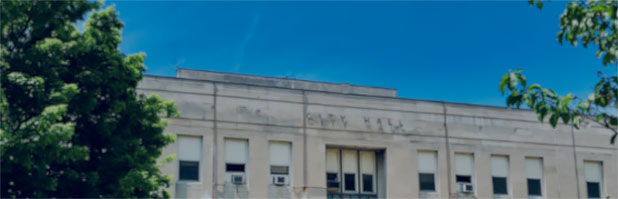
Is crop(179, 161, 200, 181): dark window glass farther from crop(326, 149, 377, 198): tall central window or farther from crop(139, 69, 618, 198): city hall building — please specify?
crop(326, 149, 377, 198): tall central window

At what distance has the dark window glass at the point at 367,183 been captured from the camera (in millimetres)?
27922

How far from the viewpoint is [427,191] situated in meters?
28.3

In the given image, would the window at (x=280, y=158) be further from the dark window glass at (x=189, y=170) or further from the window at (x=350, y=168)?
the dark window glass at (x=189, y=170)

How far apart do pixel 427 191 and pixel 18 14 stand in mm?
17181

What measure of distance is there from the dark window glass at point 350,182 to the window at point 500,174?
570 centimetres

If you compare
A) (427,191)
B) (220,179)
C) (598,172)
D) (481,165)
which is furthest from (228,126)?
(598,172)

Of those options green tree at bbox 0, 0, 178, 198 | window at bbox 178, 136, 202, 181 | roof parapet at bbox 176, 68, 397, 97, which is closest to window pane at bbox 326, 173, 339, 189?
window at bbox 178, 136, 202, 181

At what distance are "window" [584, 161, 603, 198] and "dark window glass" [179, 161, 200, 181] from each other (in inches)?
634

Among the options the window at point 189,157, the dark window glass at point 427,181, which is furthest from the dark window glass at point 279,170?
the dark window glass at point 427,181

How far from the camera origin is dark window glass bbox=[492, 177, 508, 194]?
29.4 meters

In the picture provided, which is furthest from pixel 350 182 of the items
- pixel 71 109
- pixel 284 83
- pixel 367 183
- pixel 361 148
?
pixel 71 109

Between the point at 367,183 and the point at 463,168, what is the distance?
3922mm

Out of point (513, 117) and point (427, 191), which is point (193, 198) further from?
point (513, 117)

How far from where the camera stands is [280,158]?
86.6ft
